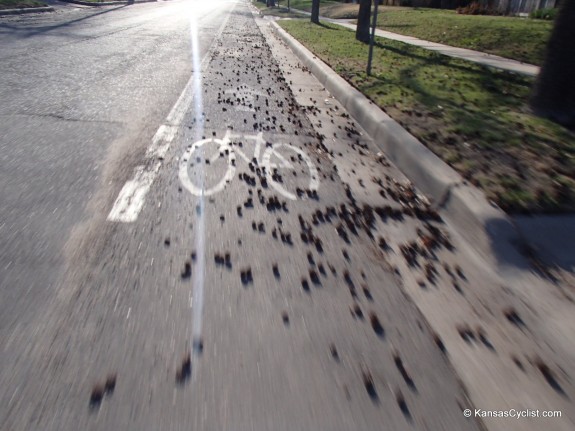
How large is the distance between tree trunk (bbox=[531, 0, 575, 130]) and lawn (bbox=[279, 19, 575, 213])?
29cm

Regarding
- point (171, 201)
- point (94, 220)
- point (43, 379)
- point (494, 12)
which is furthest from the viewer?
point (494, 12)

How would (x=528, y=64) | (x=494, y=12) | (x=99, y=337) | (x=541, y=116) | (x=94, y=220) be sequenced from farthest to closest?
1. (x=494, y=12)
2. (x=528, y=64)
3. (x=541, y=116)
4. (x=94, y=220)
5. (x=99, y=337)

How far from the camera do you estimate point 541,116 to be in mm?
6777

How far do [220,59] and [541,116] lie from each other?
8.97m

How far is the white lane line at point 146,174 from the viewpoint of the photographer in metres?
3.86

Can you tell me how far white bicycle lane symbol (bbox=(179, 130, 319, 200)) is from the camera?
455 cm

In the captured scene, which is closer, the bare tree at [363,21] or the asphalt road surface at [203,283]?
the asphalt road surface at [203,283]

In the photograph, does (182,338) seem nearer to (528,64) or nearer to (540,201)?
(540,201)

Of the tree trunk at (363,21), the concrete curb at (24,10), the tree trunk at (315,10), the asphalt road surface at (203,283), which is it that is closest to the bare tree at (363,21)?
the tree trunk at (363,21)

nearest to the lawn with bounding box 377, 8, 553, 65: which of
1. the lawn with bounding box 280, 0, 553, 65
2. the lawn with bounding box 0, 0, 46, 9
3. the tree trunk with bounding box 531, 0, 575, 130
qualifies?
the lawn with bounding box 280, 0, 553, 65

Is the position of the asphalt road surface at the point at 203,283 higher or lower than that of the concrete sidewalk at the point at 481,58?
higher

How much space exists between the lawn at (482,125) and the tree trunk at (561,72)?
29 cm

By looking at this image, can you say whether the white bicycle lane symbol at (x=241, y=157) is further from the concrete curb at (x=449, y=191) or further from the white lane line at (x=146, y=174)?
the concrete curb at (x=449, y=191)

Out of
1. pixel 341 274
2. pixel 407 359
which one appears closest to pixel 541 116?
pixel 341 274
